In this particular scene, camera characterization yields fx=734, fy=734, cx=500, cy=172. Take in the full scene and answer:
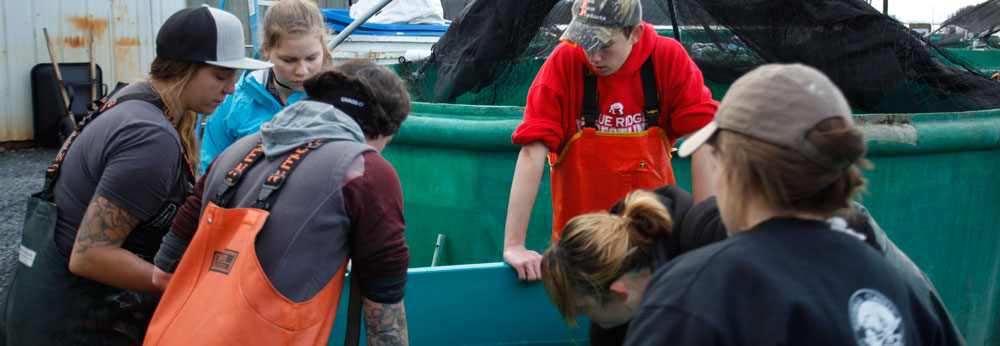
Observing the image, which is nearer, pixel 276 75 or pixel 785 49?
pixel 276 75

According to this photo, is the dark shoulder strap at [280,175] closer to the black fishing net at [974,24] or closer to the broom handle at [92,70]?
the black fishing net at [974,24]

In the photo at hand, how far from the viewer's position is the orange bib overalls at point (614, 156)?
247 centimetres

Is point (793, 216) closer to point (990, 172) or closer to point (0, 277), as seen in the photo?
point (990, 172)

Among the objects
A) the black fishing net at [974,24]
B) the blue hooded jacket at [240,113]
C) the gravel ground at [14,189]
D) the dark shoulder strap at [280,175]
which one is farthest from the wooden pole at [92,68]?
the black fishing net at [974,24]

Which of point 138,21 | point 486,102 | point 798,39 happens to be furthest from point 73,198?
point 138,21

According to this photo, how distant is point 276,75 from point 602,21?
1261 millimetres

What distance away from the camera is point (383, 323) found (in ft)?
5.55

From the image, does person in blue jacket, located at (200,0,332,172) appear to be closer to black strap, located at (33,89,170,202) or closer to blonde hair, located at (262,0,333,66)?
blonde hair, located at (262,0,333,66)

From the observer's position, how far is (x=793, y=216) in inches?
43.8

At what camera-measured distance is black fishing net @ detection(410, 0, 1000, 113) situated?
3793 millimetres

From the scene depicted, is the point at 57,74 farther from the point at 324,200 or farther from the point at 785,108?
the point at 785,108

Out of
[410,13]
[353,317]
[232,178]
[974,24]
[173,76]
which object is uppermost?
[410,13]

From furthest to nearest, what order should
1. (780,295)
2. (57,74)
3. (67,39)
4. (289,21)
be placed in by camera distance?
1. (67,39)
2. (57,74)
3. (289,21)
4. (780,295)

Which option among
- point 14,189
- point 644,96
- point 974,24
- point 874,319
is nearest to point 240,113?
point 644,96
